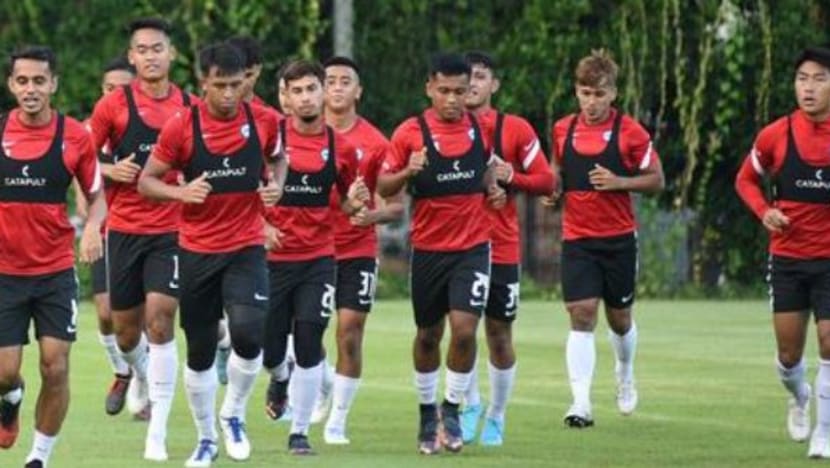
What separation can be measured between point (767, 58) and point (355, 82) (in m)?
19.4

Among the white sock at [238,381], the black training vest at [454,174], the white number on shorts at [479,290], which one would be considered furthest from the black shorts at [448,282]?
the white sock at [238,381]

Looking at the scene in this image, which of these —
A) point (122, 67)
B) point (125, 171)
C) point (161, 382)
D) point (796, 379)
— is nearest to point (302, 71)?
point (125, 171)

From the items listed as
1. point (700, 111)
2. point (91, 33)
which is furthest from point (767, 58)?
point (91, 33)

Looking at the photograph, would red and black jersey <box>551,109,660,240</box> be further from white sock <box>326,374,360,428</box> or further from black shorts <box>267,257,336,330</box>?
black shorts <box>267,257,336,330</box>

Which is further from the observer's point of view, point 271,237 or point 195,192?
point 271,237

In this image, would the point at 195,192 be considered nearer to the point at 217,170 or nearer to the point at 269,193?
the point at 217,170

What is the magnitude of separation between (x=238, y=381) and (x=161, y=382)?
1.74 feet

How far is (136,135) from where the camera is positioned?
17.2m

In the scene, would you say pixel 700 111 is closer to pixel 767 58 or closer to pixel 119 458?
pixel 767 58

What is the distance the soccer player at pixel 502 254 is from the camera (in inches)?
664

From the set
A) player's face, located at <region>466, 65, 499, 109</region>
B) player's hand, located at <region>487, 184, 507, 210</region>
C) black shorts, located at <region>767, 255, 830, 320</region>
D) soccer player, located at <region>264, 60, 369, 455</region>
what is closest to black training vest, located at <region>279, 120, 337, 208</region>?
soccer player, located at <region>264, 60, 369, 455</region>

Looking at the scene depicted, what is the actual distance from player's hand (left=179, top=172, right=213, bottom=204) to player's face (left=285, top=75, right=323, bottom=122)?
5.02 ft

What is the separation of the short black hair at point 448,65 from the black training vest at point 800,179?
6.81 ft

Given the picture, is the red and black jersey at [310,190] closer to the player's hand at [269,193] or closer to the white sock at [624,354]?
the player's hand at [269,193]
